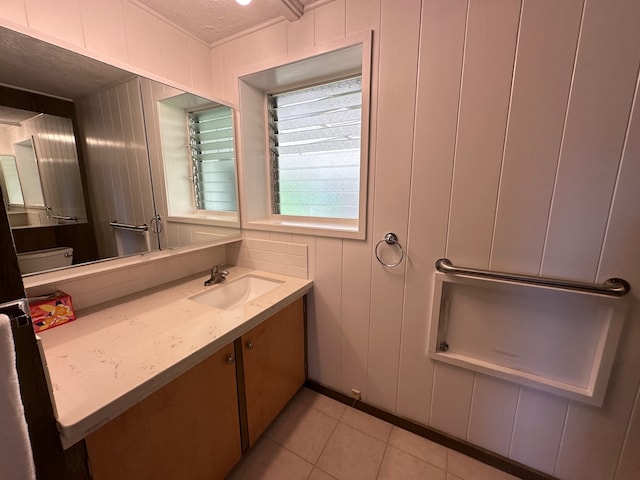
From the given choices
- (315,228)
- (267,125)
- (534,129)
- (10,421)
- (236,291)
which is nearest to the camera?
(10,421)

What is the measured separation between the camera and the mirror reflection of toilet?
1.16m

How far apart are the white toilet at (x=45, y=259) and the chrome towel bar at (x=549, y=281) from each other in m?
1.56

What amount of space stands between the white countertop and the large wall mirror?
26 centimetres

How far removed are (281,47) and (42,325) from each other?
1.70 m

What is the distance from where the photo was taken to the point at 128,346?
91 cm

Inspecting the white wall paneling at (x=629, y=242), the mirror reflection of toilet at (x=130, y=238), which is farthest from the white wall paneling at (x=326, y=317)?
the white wall paneling at (x=629, y=242)

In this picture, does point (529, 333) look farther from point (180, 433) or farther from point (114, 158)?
point (114, 158)

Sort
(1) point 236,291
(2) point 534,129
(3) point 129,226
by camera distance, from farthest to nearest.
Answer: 1. (1) point 236,291
2. (3) point 129,226
3. (2) point 534,129

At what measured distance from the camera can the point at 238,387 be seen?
1140 millimetres

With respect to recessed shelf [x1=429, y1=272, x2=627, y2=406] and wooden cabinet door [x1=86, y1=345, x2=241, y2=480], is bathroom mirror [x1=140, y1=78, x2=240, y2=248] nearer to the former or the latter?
wooden cabinet door [x1=86, y1=345, x2=241, y2=480]

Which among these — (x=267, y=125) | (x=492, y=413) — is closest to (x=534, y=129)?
(x=492, y=413)

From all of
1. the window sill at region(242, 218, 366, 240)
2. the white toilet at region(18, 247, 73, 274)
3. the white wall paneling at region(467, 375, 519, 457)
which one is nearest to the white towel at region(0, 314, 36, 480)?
the white toilet at region(18, 247, 73, 274)

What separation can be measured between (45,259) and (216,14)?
1.42 m

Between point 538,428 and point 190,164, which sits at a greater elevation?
point 190,164
